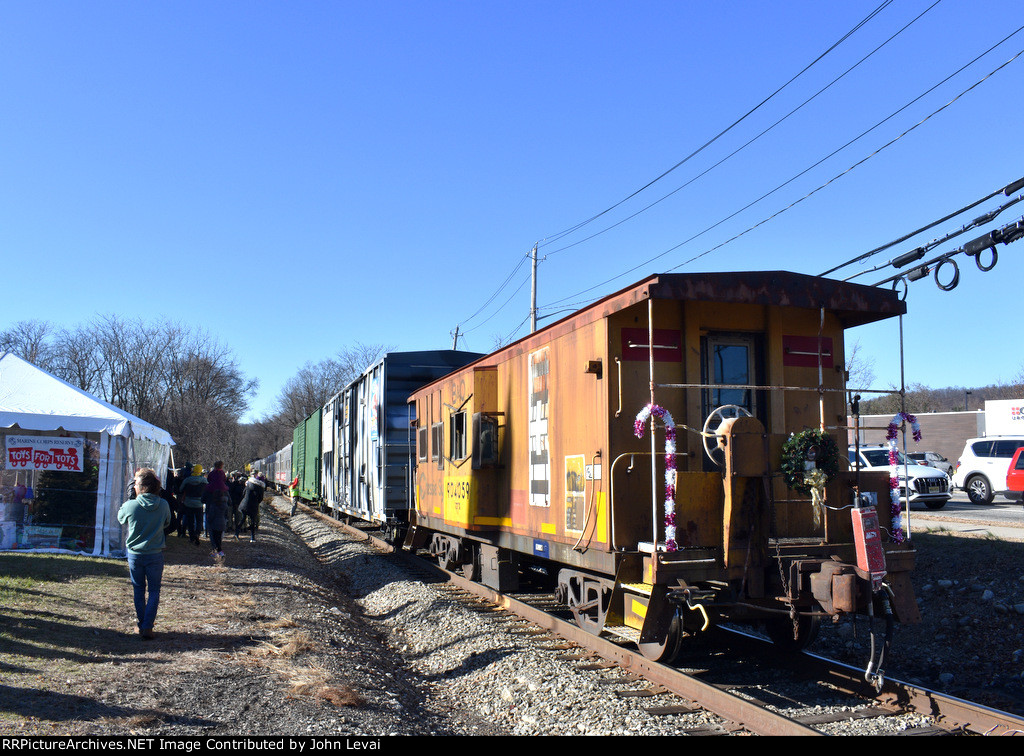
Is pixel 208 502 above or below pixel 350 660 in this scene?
above

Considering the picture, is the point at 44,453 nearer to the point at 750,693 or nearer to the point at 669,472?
the point at 669,472

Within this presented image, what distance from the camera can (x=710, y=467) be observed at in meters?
7.00

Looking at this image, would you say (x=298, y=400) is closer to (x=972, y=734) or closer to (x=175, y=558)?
(x=175, y=558)

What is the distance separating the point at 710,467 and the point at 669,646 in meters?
1.63

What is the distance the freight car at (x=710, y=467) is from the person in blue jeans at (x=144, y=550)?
392 centimetres

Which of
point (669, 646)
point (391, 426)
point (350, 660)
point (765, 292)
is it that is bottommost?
point (350, 660)

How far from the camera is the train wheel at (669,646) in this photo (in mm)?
6270

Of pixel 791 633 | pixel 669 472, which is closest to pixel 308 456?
pixel 791 633

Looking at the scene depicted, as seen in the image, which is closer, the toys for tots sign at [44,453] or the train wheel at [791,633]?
the train wheel at [791,633]

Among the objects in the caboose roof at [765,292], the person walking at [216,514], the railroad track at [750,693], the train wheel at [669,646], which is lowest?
the railroad track at [750,693]

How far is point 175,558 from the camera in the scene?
44.5ft

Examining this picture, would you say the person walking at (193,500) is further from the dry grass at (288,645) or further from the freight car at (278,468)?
the freight car at (278,468)

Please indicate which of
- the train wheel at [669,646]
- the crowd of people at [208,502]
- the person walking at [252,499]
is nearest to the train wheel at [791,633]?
the train wheel at [669,646]
